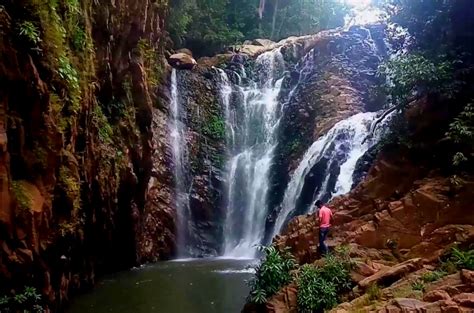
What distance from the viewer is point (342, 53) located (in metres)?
26.9

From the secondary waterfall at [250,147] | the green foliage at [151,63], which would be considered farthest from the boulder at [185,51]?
the green foliage at [151,63]

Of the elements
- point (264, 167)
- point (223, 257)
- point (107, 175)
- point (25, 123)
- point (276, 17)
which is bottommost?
point (223, 257)

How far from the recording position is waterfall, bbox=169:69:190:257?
22.3 m

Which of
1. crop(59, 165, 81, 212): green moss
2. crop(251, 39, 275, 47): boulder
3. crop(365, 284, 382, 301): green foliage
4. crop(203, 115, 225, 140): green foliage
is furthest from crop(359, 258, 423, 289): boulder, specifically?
crop(251, 39, 275, 47): boulder

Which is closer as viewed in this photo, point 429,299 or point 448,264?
point 429,299

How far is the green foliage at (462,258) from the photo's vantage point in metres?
8.46

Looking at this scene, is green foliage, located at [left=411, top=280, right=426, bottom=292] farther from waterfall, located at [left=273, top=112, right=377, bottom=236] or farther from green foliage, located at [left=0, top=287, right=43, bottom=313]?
waterfall, located at [left=273, top=112, right=377, bottom=236]

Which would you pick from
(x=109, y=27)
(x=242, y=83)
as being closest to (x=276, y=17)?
(x=242, y=83)

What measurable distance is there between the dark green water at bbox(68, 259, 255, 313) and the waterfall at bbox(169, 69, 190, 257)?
13.1ft

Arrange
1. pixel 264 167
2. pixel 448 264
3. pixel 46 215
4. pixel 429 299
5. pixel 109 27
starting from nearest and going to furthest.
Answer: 1. pixel 429 299
2. pixel 448 264
3. pixel 46 215
4. pixel 109 27
5. pixel 264 167

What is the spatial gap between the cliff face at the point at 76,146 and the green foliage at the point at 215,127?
3.81m

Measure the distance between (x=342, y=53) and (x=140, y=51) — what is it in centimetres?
1320

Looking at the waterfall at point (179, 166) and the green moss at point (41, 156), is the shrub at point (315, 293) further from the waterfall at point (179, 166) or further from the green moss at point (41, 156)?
the waterfall at point (179, 166)

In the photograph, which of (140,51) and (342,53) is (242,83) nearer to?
(342,53)
